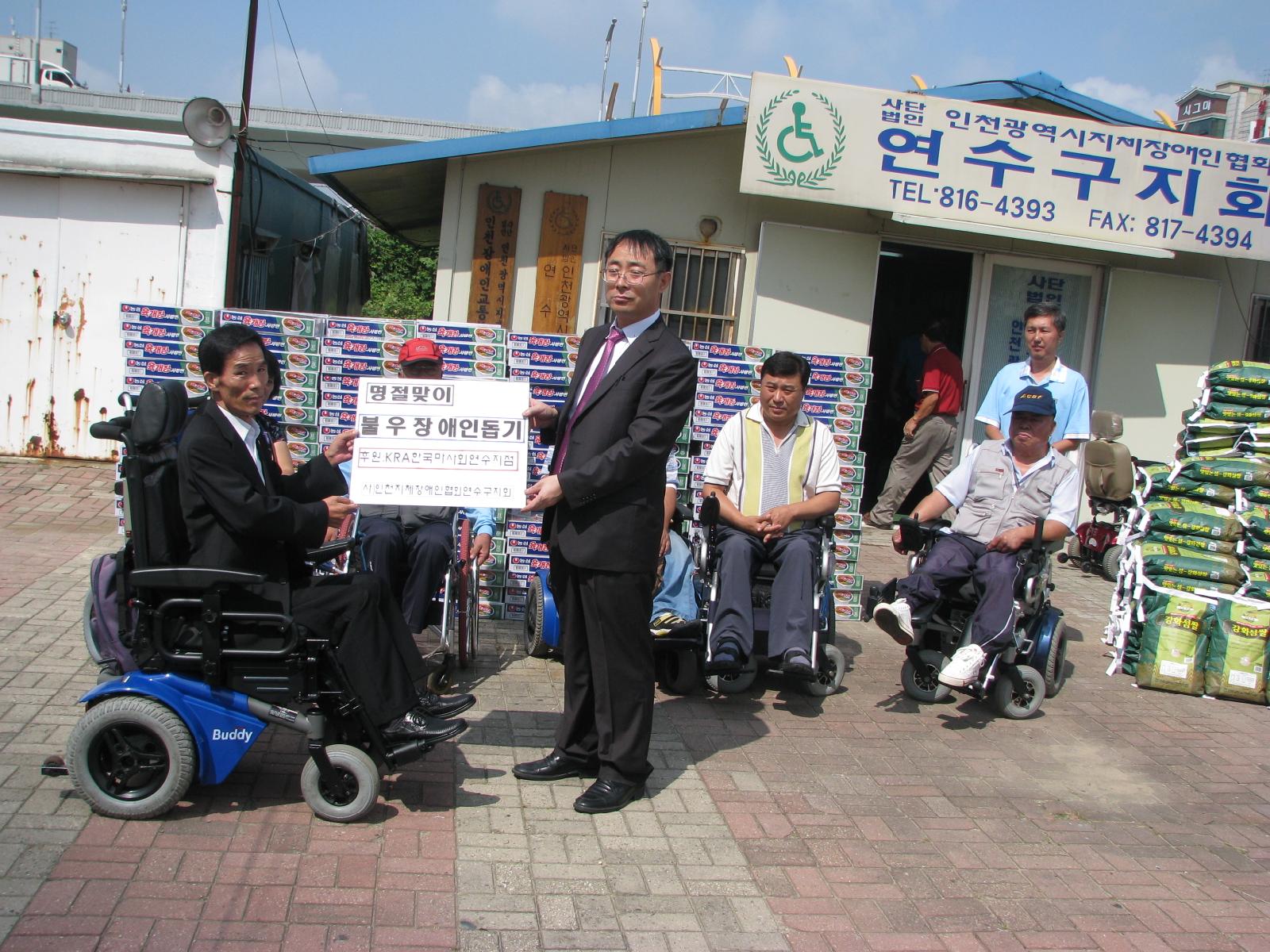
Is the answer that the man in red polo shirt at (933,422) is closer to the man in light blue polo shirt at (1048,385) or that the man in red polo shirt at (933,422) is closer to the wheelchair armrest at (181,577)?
the man in light blue polo shirt at (1048,385)

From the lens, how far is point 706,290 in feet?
31.6

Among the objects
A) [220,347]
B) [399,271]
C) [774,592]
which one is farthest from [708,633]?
[399,271]

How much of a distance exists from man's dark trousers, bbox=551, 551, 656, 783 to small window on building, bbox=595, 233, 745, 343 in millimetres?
5586

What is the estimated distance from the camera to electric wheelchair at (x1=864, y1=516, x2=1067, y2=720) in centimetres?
556

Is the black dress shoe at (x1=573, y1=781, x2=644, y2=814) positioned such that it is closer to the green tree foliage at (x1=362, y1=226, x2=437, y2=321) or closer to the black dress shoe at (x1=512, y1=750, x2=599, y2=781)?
the black dress shoe at (x1=512, y1=750, x2=599, y2=781)

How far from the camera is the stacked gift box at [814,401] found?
689 cm

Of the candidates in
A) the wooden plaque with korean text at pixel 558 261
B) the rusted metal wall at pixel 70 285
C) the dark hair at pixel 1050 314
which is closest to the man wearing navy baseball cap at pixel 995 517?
the dark hair at pixel 1050 314

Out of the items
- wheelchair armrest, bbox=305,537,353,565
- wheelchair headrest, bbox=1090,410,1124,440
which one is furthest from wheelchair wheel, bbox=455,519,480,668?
wheelchair headrest, bbox=1090,410,1124,440

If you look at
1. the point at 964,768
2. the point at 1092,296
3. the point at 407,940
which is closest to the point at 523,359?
the point at 964,768

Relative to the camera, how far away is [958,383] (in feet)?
33.2

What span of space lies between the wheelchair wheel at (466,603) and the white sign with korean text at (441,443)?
1.09m

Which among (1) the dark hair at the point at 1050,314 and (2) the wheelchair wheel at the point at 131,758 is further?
(1) the dark hair at the point at 1050,314

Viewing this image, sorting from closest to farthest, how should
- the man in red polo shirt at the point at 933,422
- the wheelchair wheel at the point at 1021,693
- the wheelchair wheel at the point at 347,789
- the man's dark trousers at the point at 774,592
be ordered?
the wheelchair wheel at the point at 347,789 < the man's dark trousers at the point at 774,592 < the wheelchair wheel at the point at 1021,693 < the man in red polo shirt at the point at 933,422

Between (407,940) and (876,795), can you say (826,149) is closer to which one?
(876,795)
